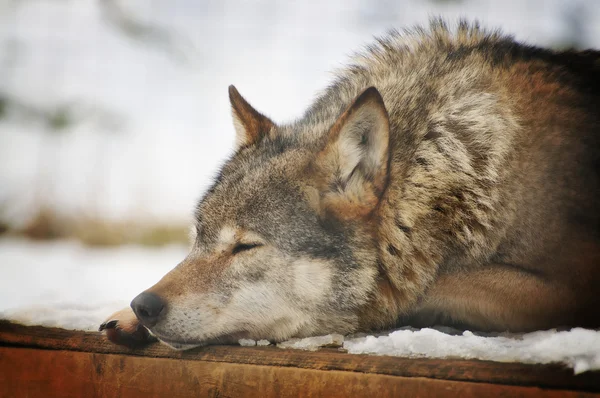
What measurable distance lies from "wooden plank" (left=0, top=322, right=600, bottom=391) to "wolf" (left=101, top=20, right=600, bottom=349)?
7cm

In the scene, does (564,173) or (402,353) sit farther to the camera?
(564,173)

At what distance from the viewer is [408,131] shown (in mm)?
1855

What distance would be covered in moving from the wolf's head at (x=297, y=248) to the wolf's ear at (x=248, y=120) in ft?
1.01

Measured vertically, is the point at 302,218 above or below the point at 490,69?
below

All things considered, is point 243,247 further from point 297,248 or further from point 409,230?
point 409,230

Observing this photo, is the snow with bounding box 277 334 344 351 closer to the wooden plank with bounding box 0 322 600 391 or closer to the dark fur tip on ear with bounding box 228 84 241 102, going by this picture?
the wooden plank with bounding box 0 322 600 391

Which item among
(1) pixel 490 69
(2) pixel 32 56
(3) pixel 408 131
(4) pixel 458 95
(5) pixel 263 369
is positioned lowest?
(5) pixel 263 369

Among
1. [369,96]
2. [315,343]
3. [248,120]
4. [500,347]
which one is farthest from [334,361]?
[248,120]

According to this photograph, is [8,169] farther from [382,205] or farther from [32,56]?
[382,205]

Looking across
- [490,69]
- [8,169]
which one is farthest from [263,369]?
[8,169]

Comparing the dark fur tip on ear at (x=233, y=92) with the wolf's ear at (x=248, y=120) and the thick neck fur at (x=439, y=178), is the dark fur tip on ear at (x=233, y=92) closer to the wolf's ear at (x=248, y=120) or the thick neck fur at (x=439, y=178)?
the wolf's ear at (x=248, y=120)

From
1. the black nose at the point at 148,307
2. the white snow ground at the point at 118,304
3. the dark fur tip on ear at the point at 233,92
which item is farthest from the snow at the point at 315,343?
the dark fur tip on ear at the point at 233,92

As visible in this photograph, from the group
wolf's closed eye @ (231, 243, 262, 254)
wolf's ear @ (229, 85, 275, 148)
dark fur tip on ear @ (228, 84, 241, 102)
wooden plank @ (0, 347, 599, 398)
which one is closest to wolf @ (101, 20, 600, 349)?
wolf's closed eye @ (231, 243, 262, 254)

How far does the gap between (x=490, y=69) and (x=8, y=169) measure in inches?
131
